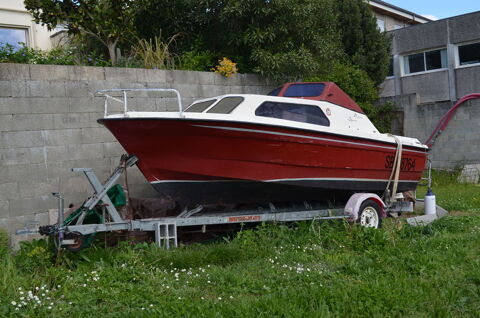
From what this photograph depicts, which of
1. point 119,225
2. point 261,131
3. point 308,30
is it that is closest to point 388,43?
point 308,30

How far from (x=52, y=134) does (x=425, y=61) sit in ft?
53.3

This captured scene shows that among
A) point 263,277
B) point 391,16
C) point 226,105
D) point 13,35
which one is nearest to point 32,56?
point 226,105

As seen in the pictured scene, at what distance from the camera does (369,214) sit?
7.01 meters

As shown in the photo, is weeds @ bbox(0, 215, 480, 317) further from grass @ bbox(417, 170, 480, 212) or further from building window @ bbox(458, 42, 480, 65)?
building window @ bbox(458, 42, 480, 65)

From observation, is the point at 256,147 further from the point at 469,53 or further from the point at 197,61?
the point at 469,53

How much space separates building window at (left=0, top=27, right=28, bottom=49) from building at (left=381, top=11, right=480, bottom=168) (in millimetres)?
11285

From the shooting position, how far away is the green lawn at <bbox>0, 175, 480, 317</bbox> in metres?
3.83

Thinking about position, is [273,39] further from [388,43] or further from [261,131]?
[388,43]

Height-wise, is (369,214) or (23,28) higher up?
(23,28)

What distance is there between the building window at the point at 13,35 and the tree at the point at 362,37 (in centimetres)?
986

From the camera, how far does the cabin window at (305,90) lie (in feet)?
23.7

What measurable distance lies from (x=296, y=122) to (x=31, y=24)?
10.7 meters

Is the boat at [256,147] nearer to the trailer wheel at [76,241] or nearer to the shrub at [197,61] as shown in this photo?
the trailer wheel at [76,241]

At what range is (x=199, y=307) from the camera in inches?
149
